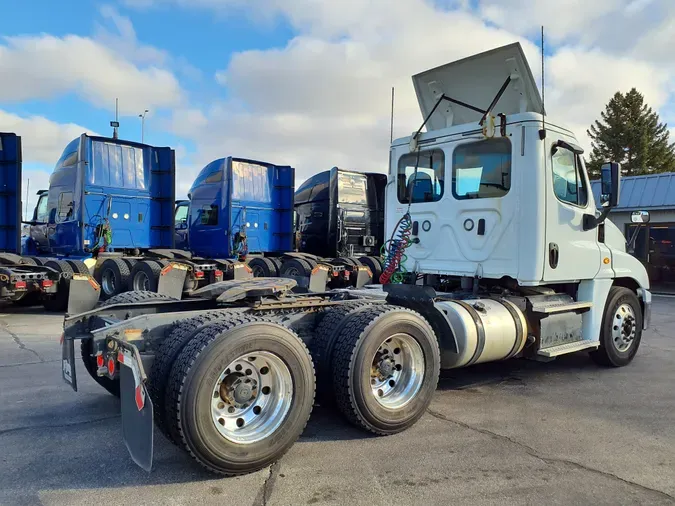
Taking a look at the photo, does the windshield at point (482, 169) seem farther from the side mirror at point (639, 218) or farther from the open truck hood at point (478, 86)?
the side mirror at point (639, 218)

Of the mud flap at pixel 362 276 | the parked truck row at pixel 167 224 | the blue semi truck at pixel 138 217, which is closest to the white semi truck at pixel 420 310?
the parked truck row at pixel 167 224

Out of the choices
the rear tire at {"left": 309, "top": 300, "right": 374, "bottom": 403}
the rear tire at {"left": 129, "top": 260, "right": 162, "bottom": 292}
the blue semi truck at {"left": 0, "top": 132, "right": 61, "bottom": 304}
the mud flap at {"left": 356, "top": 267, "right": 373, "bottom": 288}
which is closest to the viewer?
the rear tire at {"left": 309, "top": 300, "right": 374, "bottom": 403}

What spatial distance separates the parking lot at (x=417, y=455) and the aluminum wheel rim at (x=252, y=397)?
298 mm

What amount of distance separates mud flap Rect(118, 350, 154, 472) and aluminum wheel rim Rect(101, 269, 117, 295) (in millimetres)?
8966

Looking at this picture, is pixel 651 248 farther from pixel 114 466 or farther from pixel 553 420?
pixel 114 466

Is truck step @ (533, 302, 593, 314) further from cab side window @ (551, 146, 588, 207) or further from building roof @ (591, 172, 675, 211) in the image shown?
building roof @ (591, 172, 675, 211)

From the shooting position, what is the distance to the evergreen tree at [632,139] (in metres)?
41.2

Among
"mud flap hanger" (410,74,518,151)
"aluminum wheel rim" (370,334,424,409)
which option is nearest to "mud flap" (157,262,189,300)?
"mud flap hanger" (410,74,518,151)

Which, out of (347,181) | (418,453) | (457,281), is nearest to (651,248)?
(347,181)

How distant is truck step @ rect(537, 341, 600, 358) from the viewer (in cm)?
573

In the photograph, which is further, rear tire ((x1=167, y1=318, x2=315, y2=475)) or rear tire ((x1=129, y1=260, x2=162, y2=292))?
rear tire ((x1=129, y1=260, x2=162, y2=292))

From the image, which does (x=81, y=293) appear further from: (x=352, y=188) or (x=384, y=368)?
(x=384, y=368)

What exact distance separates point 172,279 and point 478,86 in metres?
7.48

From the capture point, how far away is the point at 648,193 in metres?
17.7
